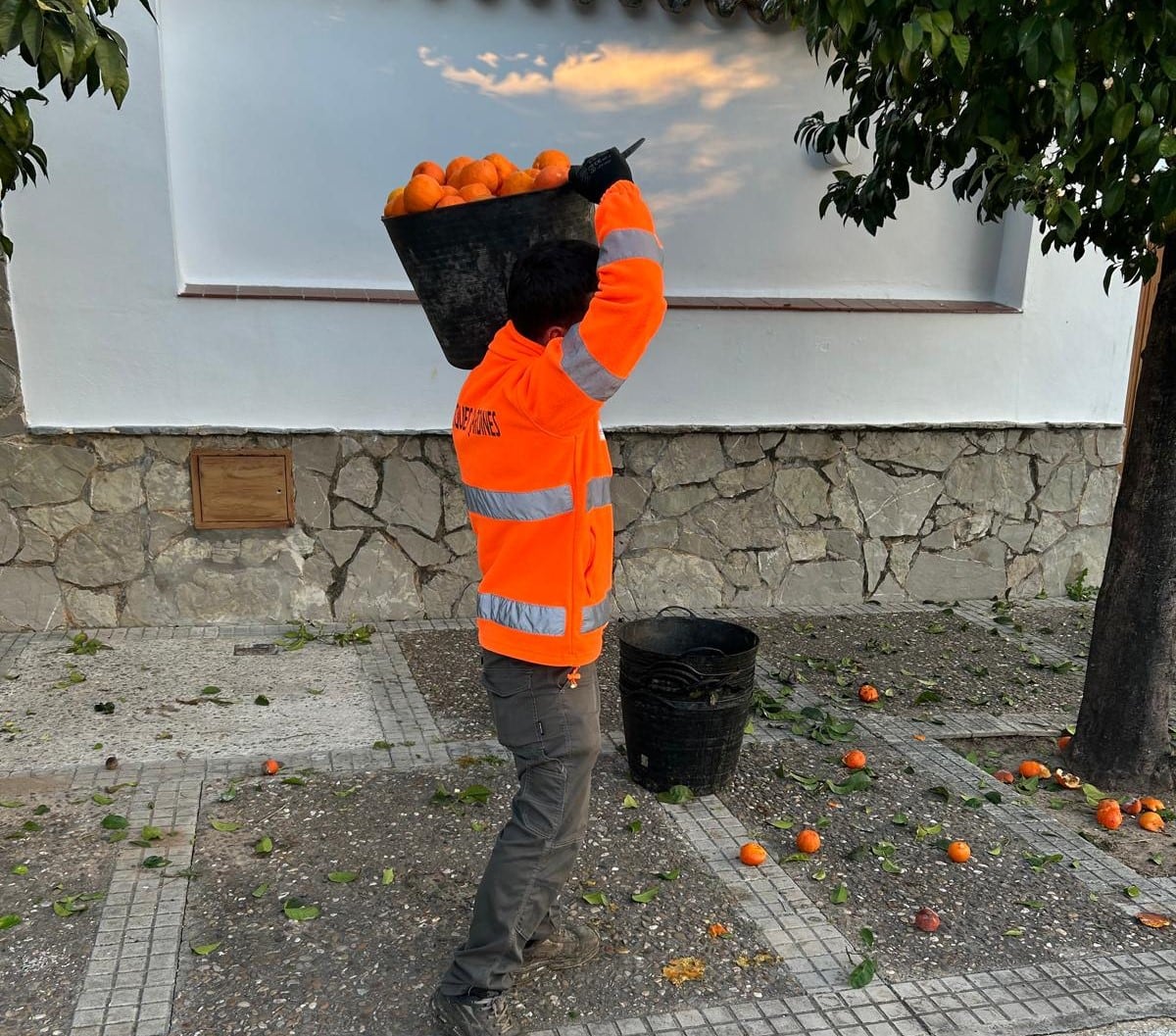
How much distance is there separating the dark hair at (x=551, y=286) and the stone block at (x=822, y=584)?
4.67m

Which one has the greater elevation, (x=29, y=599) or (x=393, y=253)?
(x=393, y=253)

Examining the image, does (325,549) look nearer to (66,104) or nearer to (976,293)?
(66,104)

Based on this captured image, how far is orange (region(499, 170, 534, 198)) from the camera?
243cm

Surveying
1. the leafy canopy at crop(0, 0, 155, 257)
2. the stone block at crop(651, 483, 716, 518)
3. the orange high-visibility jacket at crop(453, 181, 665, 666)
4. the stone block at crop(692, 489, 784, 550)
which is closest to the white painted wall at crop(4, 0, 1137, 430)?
the stone block at crop(651, 483, 716, 518)

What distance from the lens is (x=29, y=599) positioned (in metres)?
5.51

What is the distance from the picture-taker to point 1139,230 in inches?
144

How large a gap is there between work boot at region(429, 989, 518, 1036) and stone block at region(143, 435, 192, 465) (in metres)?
3.95

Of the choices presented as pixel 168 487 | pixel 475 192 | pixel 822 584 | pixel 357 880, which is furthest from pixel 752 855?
pixel 168 487

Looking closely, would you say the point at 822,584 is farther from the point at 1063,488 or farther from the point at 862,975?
the point at 862,975

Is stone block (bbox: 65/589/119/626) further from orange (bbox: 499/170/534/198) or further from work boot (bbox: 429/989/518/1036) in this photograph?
orange (bbox: 499/170/534/198)

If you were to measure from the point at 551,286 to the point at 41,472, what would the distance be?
4354 mm

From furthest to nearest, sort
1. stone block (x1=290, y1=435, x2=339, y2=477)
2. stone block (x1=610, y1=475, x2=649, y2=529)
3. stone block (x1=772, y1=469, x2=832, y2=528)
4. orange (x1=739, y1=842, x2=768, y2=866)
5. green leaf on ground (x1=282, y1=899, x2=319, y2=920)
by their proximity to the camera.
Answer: stone block (x1=772, y1=469, x2=832, y2=528) → stone block (x1=610, y1=475, x2=649, y2=529) → stone block (x1=290, y1=435, x2=339, y2=477) → orange (x1=739, y1=842, x2=768, y2=866) → green leaf on ground (x1=282, y1=899, x2=319, y2=920)

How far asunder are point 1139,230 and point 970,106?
94cm

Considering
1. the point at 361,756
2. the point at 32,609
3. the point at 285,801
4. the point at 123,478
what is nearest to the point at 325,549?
the point at 123,478
